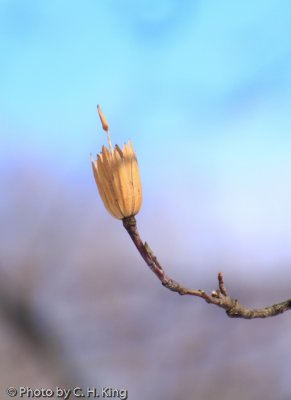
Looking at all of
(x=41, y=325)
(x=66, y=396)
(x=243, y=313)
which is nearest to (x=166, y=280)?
(x=243, y=313)

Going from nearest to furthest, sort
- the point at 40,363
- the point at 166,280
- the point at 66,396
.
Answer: the point at 166,280 < the point at 66,396 < the point at 40,363

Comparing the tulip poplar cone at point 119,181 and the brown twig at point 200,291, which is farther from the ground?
the tulip poplar cone at point 119,181

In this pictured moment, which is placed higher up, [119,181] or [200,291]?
[119,181]

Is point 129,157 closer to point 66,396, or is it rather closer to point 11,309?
point 66,396

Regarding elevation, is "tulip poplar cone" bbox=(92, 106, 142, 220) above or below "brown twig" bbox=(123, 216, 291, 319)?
above
